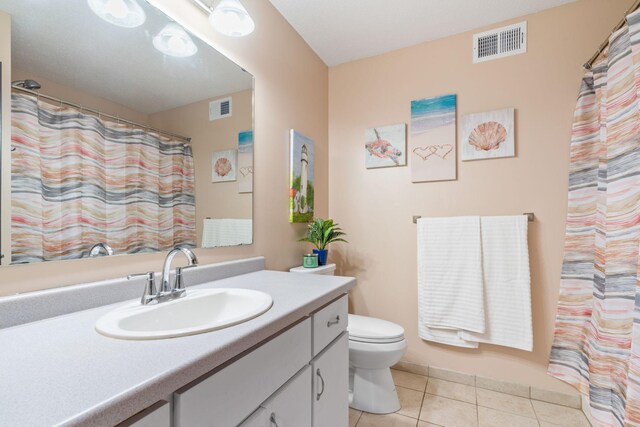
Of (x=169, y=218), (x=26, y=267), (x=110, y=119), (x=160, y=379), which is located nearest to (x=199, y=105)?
(x=110, y=119)

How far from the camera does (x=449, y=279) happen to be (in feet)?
6.52

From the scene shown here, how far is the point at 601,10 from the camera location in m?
1.73

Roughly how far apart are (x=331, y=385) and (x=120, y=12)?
1553 mm

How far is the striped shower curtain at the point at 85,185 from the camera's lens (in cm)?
80

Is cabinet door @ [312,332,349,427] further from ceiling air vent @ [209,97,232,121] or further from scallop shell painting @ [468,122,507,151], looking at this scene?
scallop shell painting @ [468,122,507,151]

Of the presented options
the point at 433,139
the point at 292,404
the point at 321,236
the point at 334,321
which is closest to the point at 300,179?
the point at 321,236

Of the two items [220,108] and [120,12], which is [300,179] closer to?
[220,108]

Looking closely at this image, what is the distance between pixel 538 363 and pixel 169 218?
224 cm

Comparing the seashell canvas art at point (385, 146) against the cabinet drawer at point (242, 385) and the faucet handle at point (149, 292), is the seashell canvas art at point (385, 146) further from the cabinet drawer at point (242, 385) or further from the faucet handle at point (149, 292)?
the faucet handle at point (149, 292)

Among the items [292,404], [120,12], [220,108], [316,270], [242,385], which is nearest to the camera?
[242,385]

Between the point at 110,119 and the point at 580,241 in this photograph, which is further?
the point at 580,241

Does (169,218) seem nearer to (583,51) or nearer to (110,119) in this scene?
(110,119)

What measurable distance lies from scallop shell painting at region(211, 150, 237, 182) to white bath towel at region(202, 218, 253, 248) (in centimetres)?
20

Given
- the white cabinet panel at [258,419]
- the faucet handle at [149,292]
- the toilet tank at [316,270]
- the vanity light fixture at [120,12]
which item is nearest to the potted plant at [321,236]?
the toilet tank at [316,270]
